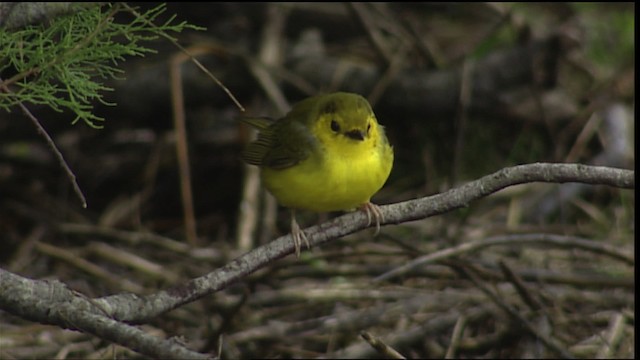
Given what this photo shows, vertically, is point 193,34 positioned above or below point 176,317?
above

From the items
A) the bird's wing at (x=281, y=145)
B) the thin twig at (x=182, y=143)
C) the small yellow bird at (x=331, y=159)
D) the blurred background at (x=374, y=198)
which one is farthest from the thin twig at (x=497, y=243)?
the thin twig at (x=182, y=143)

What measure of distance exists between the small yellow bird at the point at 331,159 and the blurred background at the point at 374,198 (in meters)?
0.48

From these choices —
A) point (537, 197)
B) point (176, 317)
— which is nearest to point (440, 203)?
point (176, 317)

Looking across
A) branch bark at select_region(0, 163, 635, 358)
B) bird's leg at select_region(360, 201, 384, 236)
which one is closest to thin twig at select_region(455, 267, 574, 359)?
bird's leg at select_region(360, 201, 384, 236)

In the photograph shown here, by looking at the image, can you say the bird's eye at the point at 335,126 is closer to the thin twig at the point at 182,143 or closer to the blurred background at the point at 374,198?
the blurred background at the point at 374,198

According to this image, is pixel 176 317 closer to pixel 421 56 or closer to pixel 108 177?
pixel 108 177

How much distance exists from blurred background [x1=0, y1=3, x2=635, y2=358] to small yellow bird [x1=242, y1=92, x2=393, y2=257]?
18.8 inches

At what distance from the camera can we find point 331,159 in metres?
3.42

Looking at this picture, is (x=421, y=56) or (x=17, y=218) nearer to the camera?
(x=17, y=218)

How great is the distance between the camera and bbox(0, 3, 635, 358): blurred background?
4.00m

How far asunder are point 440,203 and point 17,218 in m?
3.16

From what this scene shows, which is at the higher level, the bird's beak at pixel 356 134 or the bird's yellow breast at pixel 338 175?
the bird's beak at pixel 356 134

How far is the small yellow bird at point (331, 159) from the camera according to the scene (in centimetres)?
333

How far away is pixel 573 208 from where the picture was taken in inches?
215
